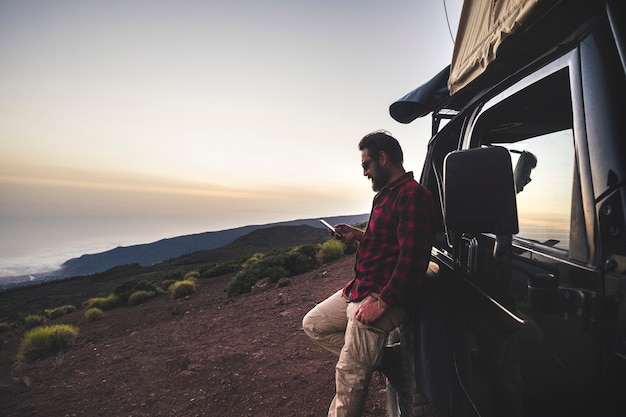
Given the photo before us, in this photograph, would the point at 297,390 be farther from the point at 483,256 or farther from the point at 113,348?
the point at 113,348

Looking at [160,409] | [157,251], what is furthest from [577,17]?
[157,251]

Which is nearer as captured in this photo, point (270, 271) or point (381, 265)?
point (381, 265)

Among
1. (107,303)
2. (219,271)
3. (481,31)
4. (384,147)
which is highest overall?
(481,31)

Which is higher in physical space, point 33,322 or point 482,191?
point 482,191

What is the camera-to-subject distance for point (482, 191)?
1.03 meters

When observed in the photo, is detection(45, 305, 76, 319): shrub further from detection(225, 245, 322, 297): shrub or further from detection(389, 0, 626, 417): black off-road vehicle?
detection(389, 0, 626, 417): black off-road vehicle

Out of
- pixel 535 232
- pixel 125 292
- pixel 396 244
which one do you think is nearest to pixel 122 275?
pixel 125 292

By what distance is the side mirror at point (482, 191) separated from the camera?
994mm

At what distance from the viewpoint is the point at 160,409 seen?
13.1 feet

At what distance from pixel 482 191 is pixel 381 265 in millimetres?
1023

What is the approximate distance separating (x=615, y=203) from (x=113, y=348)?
8.45 m

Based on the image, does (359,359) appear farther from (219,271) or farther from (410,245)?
(219,271)

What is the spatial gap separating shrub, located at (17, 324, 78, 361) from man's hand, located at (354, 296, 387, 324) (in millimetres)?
8652

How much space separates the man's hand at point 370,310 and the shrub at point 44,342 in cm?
865
